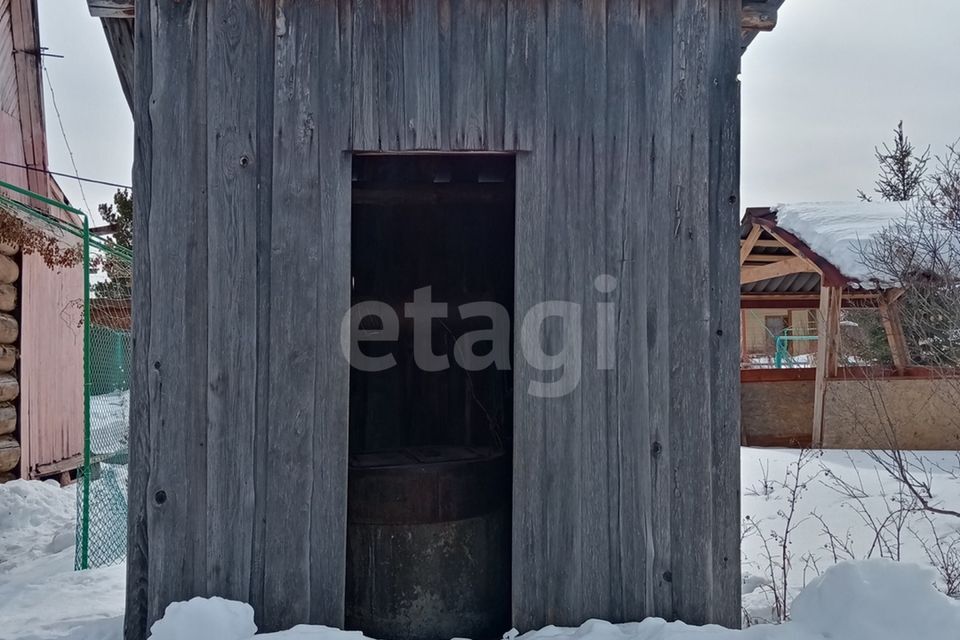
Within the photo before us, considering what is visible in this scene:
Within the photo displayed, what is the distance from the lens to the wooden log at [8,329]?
8789 mm

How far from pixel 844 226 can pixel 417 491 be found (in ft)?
29.1

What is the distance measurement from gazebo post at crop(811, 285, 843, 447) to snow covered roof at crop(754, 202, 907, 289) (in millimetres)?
495

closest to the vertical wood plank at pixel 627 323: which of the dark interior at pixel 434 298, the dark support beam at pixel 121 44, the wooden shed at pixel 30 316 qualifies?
the dark interior at pixel 434 298

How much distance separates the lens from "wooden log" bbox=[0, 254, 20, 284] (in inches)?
347

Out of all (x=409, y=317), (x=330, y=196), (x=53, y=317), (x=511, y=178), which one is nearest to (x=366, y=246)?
(x=409, y=317)

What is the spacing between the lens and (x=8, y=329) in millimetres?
8922

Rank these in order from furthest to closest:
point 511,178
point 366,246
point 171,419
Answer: point 366,246 < point 511,178 < point 171,419

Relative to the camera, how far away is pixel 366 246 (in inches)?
223

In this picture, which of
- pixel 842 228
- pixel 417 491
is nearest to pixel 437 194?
pixel 417 491

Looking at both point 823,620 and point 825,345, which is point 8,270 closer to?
point 823,620

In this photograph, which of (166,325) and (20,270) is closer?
(166,325)

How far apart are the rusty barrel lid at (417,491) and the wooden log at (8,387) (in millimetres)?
6275

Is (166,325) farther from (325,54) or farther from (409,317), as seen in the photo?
(409,317)

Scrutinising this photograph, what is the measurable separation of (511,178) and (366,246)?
1.38m
